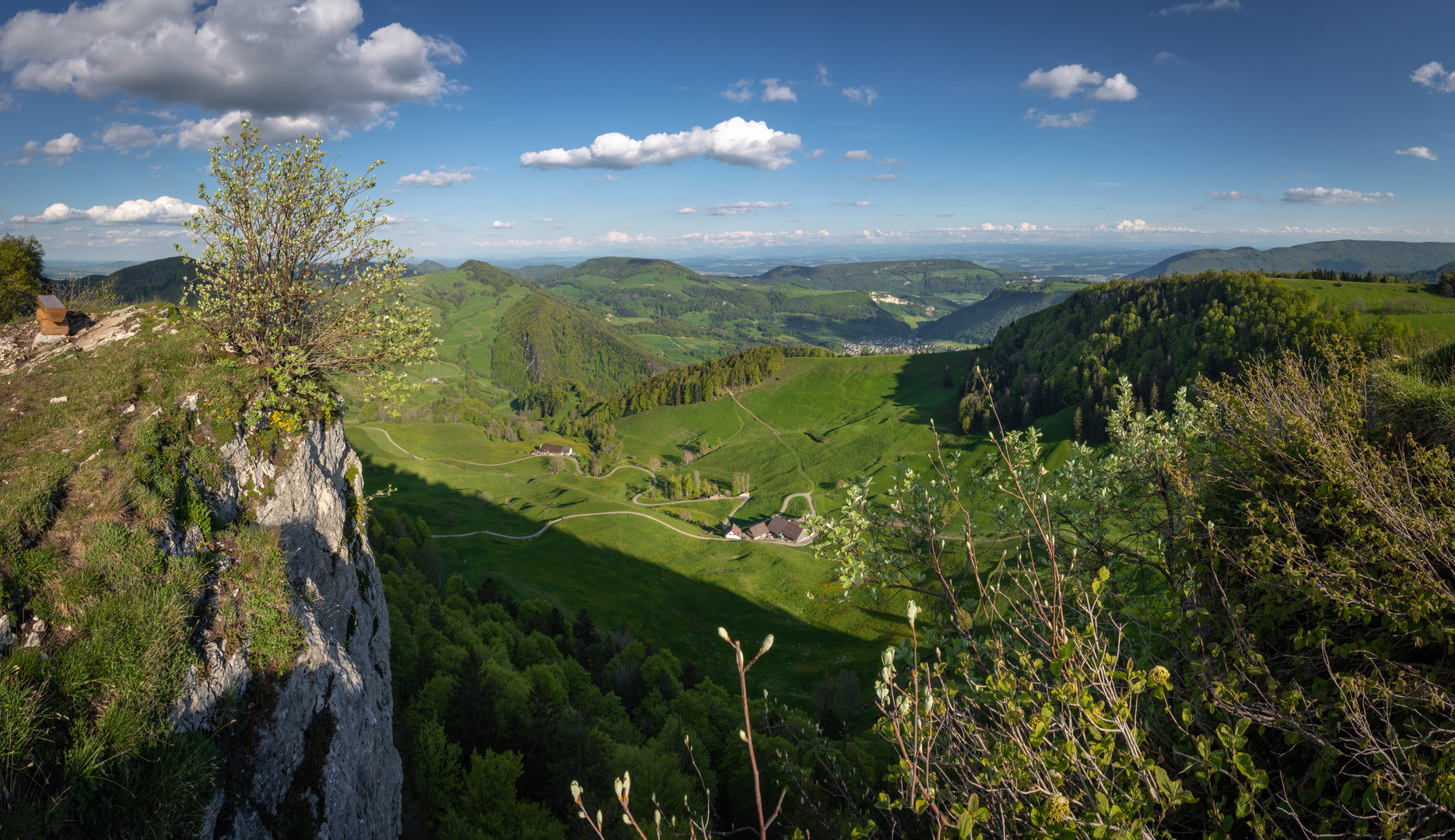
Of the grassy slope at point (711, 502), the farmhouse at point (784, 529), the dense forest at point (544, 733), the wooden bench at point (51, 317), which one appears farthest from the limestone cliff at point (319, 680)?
the farmhouse at point (784, 529)

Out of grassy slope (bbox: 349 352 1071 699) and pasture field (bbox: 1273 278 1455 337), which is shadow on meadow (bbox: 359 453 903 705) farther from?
pasture field (bbox: 1273 278 1455 337)

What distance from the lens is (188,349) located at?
13797 millimetres

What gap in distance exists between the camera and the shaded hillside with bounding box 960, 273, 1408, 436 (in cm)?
11512

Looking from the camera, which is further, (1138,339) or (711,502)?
(1138,339)

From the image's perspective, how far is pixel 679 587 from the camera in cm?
8275

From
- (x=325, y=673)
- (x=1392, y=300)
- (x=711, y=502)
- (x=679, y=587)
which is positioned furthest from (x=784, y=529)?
(x=1392, y=300)

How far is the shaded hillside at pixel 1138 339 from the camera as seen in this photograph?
115125 mm

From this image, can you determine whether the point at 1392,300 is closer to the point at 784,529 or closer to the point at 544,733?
the point at 784,529

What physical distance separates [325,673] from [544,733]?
21.6 meters

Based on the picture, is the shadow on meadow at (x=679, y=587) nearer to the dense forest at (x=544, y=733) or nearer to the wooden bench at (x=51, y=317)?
the dense forest at (x=544, y=733)

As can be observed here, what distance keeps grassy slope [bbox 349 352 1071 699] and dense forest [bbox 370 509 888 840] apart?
1565 centimetres

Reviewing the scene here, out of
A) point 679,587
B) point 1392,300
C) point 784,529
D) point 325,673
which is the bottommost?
point 784,529

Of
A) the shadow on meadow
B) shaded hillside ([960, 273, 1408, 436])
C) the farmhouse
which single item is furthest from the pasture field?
the farmhouse

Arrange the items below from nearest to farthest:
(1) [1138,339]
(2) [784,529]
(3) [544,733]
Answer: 1. (3) [544,733]
2. (2) [784,529]
3. (1) [1138,339]
